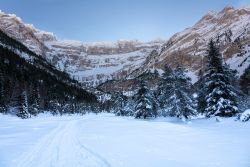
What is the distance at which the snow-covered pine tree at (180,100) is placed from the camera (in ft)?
129

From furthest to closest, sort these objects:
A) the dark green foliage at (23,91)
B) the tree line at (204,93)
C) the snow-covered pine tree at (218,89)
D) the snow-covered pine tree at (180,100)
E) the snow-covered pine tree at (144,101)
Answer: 1. the dark green foliage at (23,91)
2. the snow-covered pine tree at (144,101)
3. the snow-covered pine tree at (180,100)
4. the tree line at (204,93)
5. the snow-covered pine tree at (218,89)

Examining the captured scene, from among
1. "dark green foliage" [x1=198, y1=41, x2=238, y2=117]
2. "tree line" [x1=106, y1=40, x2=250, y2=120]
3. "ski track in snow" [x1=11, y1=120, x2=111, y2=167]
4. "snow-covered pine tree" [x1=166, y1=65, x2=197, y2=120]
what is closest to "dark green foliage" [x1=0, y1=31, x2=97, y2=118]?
"tree line" [x1=106, y1=40, x2=250, y2=120]

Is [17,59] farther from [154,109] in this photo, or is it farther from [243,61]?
[243,61]

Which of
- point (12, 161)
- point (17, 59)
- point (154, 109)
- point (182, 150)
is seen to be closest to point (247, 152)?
point (182, 150)

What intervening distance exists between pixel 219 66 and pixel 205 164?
78.9 feet

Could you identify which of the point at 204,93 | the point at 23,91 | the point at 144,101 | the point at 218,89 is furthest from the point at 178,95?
the point at 23,91

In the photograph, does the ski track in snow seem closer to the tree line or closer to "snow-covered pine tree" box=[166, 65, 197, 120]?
the tree line

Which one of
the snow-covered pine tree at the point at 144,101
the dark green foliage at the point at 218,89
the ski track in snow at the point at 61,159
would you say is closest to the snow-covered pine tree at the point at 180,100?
the snow-covered pine tree at the point at 144,101

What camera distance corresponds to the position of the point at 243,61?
178 m

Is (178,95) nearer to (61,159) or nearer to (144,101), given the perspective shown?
(144,101)

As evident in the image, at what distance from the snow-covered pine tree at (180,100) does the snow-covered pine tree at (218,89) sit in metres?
8.27

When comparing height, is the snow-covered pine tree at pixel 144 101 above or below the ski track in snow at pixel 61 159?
above

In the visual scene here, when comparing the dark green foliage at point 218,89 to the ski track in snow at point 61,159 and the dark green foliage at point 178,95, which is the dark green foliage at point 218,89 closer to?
the dark green foliage at point 178,95

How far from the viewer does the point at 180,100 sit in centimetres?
3994
